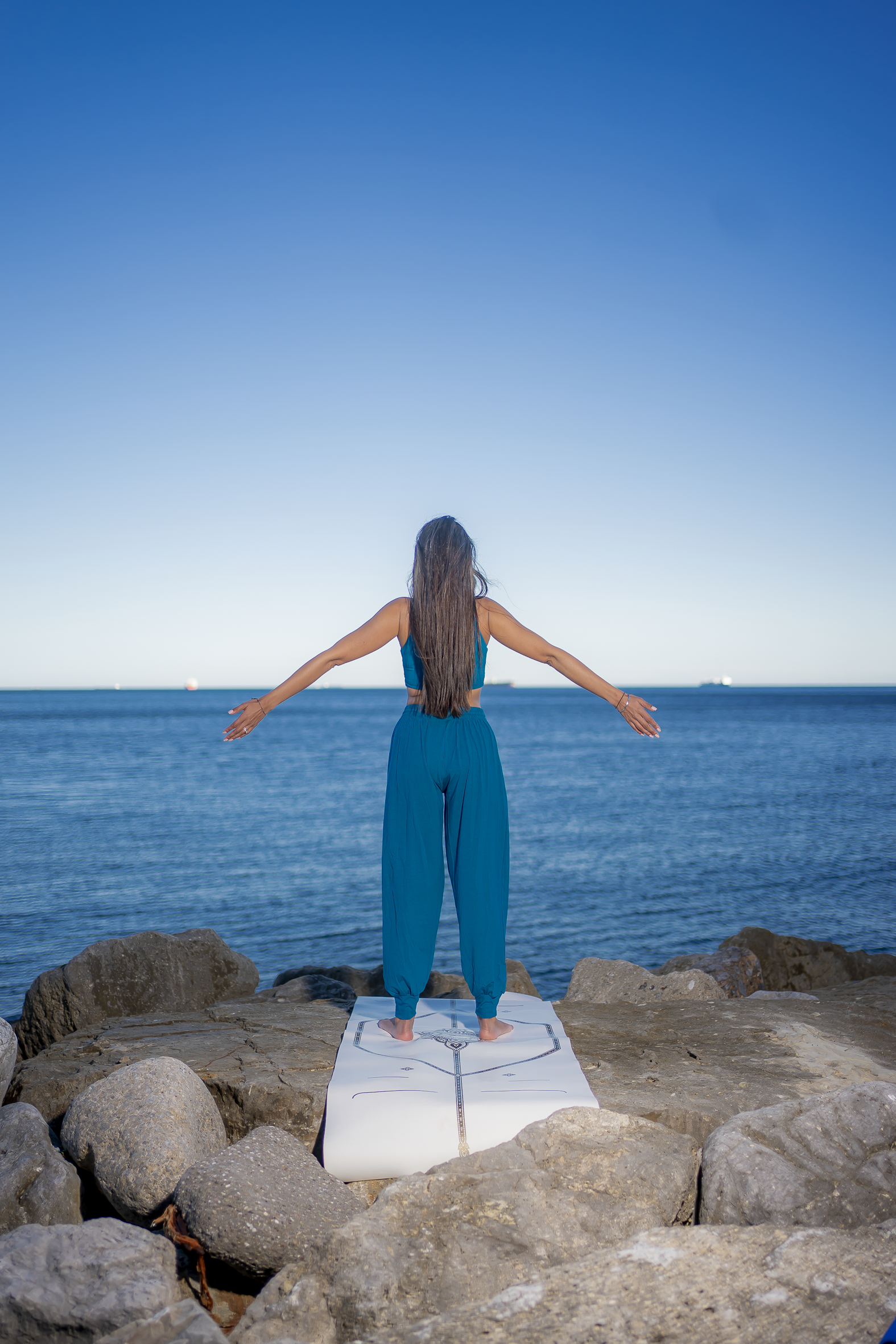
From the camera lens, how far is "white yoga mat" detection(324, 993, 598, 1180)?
13.4 feet

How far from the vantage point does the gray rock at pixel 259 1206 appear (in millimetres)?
3494

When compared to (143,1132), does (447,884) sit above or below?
below

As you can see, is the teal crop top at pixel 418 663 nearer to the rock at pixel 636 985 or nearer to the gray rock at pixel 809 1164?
the gray rock at pixel 809 1164

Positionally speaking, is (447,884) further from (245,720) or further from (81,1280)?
(81,1280)

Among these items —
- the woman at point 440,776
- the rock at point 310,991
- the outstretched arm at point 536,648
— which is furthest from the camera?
the rock at point 310,991

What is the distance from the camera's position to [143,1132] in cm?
417

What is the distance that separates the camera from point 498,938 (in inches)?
Answer: 199

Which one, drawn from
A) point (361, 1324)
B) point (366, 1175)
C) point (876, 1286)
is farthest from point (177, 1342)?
point (876, 1286)

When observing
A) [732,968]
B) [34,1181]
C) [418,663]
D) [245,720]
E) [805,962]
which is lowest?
[805,962]

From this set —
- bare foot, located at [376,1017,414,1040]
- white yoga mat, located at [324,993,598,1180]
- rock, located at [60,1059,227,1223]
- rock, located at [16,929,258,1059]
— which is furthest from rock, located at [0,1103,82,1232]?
rock, located at [16,929,258,1059]

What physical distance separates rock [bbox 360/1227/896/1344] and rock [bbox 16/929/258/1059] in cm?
490

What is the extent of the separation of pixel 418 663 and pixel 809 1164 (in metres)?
2.85

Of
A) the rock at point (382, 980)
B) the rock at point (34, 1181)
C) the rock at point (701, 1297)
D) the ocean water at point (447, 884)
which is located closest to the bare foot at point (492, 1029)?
the rock at point (701, 1297)

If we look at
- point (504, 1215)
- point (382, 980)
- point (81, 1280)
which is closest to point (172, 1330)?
point (81, 1280)
